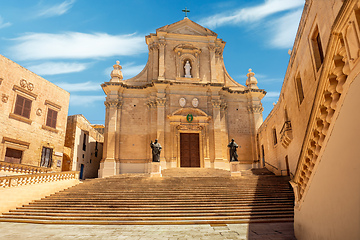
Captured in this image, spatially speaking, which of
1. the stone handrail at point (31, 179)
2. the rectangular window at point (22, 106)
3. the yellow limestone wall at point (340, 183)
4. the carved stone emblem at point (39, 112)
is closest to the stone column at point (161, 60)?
the carved stone emblem at point (39, 112)

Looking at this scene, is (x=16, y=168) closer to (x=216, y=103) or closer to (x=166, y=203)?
(x=166, y=203)

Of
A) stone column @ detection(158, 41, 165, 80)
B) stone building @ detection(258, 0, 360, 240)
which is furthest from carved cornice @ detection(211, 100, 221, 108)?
stone building @ detection(258, 0, 360, 240)

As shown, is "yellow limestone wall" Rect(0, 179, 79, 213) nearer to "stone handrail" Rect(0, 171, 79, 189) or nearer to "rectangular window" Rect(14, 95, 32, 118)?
"stone handrail" Rect(0, 171, 79, 189)

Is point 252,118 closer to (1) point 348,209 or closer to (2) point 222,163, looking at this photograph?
(2) point 222,163

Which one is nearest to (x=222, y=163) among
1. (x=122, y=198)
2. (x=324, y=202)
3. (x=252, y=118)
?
(x=252, y=118)

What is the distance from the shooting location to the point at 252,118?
2606 cm

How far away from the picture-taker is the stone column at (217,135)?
930 inches

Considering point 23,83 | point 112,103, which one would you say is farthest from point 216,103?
point 23,83

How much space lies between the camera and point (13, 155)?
17562mm

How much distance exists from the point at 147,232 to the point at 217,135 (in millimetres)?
17552

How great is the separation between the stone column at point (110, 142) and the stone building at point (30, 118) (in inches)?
142

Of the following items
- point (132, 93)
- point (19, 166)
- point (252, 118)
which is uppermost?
point (132, 93)

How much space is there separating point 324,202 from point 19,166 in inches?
637

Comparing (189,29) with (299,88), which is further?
(189,29)
